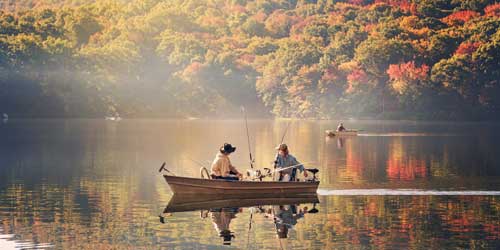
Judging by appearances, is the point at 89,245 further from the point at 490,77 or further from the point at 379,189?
the point at 490,77

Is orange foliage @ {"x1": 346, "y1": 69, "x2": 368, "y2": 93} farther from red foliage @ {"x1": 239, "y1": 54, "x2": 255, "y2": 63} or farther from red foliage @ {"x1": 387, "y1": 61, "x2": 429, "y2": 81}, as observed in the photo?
red foliage @ {"x1": 239, "y1": 54, "x2": 255, "y2": 63}

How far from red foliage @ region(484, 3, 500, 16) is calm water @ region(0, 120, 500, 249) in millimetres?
80881

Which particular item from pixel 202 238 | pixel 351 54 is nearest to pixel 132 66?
pixel 351 54

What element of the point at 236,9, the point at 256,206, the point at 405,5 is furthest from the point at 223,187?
the point at 236,9

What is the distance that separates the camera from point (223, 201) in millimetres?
29219

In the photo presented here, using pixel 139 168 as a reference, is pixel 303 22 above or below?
above

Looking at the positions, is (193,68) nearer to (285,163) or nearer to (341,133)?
(341,133)

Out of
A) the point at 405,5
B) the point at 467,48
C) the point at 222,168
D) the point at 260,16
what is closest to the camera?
the point at 222,168

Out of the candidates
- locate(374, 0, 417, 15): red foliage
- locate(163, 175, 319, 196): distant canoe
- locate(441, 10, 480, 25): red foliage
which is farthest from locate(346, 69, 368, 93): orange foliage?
locate(163, 175, 319, 196): distant canoe

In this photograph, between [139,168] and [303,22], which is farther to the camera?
[303,22]

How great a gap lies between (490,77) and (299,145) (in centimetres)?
5580

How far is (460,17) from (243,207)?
109863mm

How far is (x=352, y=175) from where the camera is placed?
3934 centimetres

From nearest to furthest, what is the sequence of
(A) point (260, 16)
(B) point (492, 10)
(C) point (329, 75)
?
(C) point (329, 75) < (B) point (492, 10) < (A) point (260, 16)
